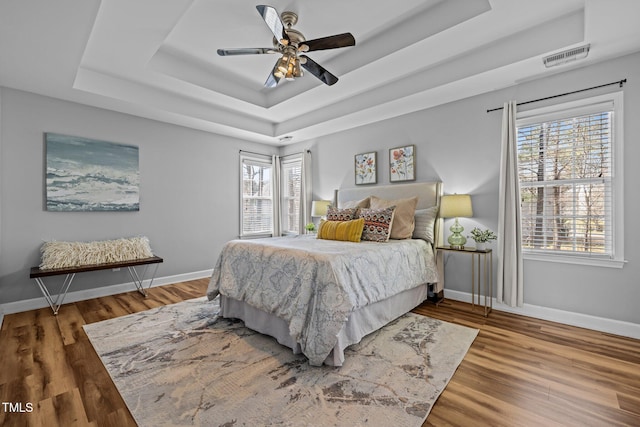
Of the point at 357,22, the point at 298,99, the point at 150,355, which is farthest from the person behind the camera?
the point at 298,99

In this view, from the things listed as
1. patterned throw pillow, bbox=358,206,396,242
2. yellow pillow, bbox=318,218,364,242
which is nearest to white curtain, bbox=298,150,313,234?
yellow pillow, bbox=318,218,364,242

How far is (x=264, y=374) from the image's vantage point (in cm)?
199

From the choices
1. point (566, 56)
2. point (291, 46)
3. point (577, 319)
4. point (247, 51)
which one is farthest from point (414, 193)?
point (247, 51)

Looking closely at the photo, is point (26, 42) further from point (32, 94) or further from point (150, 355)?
point (150, 355)

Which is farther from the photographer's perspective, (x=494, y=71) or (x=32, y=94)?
(x=32, y=94)

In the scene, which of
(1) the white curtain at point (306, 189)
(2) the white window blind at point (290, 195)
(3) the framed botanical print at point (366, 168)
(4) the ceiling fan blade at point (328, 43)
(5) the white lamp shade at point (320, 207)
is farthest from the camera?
(2) the white window blind at point (290, 195)

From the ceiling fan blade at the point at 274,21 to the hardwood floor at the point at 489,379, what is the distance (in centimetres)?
263

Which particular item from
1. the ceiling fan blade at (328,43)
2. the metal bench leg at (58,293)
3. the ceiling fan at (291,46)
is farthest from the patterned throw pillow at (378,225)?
the metal bench leg at (58,293)

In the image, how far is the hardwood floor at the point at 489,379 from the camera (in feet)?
5.21

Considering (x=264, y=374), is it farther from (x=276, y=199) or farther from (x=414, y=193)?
(x=276, y=199)

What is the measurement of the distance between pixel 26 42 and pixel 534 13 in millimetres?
4161

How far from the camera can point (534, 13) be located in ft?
7.79

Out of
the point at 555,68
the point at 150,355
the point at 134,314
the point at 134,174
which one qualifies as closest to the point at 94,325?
the point at 134,314

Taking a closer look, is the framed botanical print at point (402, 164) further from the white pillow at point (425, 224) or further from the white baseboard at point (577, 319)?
the white baseboard at point (577, 319)
